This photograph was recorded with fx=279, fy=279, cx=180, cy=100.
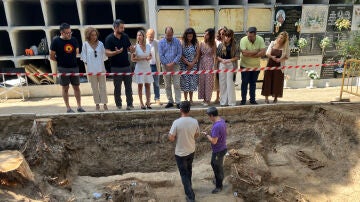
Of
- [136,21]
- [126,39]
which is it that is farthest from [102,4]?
[126,39]

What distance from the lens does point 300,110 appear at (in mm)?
6949

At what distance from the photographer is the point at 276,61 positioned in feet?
22.4

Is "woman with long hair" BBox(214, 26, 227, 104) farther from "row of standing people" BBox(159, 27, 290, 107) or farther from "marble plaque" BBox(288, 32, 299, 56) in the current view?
"marble plaque" BBox(288, 32, 299, 56)

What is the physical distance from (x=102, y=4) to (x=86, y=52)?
4441 millimetres

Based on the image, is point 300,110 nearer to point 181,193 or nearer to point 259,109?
point 259,109

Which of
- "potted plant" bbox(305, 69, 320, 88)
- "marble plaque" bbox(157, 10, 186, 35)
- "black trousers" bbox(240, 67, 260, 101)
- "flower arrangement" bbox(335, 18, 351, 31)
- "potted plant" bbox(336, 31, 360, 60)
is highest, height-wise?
"marble plaque" bbox(157, 10, 186, 35)

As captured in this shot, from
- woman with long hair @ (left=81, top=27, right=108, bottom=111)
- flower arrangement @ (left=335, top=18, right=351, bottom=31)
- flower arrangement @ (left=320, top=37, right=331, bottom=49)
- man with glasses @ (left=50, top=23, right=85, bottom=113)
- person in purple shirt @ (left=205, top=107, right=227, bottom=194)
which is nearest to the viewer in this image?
person in purple shirt @ (left=205, top=107, right=227, bottom=194)

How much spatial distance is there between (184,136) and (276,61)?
3504 mm

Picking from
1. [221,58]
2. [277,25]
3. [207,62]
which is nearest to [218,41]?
[221,58]

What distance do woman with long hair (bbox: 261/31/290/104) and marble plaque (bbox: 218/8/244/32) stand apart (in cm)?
285

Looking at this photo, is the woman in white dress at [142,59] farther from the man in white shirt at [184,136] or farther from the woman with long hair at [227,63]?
the man in white shirt at [184,136]

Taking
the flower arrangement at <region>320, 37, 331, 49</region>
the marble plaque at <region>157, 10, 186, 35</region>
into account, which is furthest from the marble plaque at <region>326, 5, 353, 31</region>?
the marble plaque at <region>157, 10, 186, 35</region>

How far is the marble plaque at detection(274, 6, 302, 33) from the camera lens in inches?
373

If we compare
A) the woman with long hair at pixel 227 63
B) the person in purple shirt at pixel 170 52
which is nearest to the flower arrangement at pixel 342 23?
the woman with long hair at pixel 227 63
